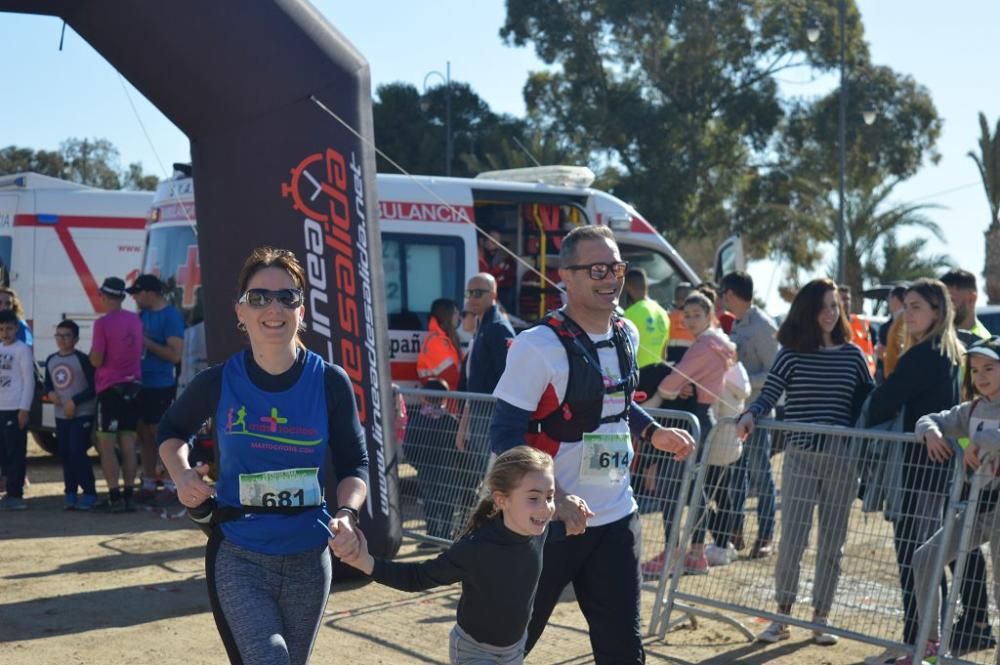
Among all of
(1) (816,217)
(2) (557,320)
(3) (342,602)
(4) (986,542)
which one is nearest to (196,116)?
(3) (342,602)

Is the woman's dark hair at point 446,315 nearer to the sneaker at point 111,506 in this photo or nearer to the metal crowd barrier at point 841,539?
the sneaker at point 111,506

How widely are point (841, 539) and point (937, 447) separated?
3.04 feet

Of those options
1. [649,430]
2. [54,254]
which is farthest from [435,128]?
[649,430]

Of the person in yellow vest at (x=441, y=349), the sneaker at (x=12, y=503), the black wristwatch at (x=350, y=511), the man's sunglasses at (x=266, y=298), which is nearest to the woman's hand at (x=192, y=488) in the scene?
the black wristwatch at (x=350, y=511)

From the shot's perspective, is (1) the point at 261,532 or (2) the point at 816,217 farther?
(2) the point at 816,217

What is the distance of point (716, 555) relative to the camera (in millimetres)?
7414

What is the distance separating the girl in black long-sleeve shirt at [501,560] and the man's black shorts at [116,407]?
23.8 feet

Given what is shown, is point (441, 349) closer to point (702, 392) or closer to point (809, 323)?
point (702, 392)

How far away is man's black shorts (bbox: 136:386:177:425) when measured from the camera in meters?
11.0

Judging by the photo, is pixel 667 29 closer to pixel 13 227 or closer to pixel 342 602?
pixel 13 227

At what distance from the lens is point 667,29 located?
40531mm

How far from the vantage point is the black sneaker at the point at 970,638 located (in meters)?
6.05

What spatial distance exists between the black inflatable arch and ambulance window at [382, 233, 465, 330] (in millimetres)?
3955

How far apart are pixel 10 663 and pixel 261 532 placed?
121 inches
